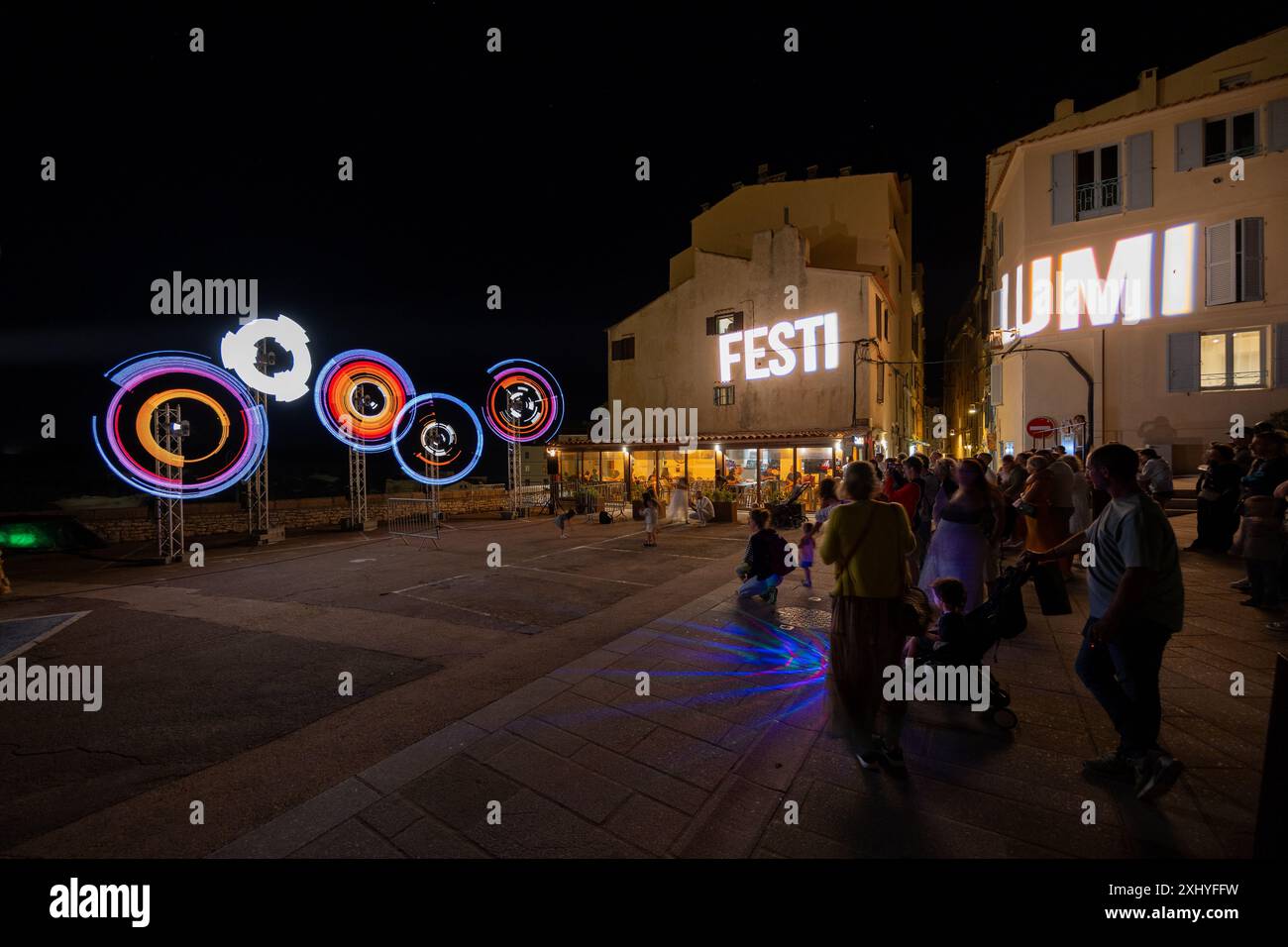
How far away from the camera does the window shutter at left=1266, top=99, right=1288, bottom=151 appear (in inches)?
565

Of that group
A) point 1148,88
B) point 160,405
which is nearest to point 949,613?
point 160,405

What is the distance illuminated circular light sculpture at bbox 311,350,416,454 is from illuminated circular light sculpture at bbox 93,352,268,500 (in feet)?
9.62

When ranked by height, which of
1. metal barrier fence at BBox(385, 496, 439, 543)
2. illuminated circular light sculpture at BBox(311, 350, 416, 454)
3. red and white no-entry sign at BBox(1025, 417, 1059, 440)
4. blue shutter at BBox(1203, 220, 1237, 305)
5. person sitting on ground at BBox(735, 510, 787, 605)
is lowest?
metal barrier fence at BBox(385, 496, 439, 543)

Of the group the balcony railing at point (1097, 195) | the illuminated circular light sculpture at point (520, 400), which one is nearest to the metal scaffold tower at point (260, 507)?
the illuminated circular light sculpture at point (520, 400)

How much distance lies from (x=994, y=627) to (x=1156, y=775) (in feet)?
3.67

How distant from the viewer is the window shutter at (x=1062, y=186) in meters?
16.7

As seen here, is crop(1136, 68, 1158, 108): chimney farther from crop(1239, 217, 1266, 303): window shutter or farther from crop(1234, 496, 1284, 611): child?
crop(1234, 496, 1284, 611): child

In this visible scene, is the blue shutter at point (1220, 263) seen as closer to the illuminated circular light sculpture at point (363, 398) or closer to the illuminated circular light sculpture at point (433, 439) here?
the illuminated circular light sculpture at point (433, 439)

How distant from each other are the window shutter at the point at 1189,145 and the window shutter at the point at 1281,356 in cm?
486

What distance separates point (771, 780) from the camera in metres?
3.30

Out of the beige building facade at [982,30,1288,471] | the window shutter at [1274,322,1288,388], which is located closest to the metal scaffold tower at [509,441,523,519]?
the beige building facade at [982,30,1288,471]

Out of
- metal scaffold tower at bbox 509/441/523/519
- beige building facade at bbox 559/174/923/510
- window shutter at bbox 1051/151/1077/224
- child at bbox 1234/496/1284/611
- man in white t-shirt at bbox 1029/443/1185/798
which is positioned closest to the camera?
man in white t-shirt at bbox 1029/443/1185/798

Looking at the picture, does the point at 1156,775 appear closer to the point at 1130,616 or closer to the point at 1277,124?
the point at 1130,616

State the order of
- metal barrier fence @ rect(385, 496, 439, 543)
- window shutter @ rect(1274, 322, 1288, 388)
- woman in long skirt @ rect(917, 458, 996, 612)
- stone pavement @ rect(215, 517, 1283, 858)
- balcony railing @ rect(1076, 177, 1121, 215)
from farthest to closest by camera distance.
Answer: metal barrier fence @ rect(385, 496, 439, 543) → balcony railing @ rect(1076, 177, 1121, 215) → window shutter @ rect(1274, 322, 1288, 388) → woman in long skirt @ rect(917, 458, 996, 612) → stone pavement @ rect(215, 517, 1283, 858)
